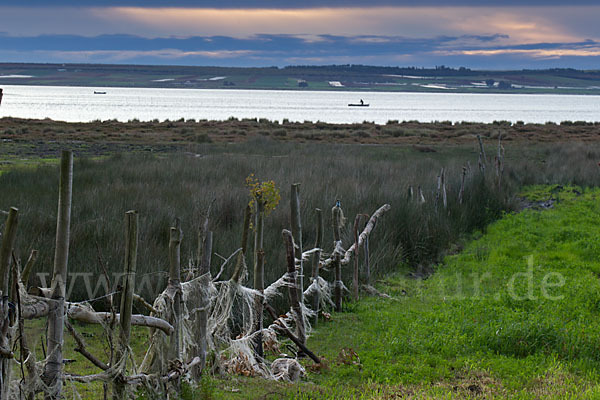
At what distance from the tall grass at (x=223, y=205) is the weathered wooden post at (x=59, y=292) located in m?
0.24

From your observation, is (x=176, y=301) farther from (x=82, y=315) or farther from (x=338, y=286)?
(x=338, y=286)

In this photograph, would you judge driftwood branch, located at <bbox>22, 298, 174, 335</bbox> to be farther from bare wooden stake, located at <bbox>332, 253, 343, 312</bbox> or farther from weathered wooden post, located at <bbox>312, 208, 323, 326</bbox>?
bare wooden stake, located at <bbox>332, 253, 343, 312</bbox>

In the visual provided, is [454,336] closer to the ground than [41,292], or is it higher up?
closer to the ground

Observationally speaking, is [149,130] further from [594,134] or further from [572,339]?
[572,339]

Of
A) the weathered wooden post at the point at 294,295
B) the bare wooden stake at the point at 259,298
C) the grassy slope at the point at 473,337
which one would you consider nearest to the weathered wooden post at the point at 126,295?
the grassy slope at the point at 473,337

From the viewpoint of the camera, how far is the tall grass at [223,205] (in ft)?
27.0

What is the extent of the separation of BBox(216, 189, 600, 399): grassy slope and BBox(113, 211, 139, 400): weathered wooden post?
163 cm

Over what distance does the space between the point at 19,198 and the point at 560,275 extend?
9.39 m

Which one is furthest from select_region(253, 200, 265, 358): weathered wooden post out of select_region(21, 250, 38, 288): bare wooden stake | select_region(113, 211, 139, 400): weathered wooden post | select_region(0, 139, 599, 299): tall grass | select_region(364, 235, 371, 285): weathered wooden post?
select_region(364, 235, 371, 285): weathered wooden post

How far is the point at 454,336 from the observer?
Result: 666 centimetres

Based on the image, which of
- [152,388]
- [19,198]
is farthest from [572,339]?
[19,198]

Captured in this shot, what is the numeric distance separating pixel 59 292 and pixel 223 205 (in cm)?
876

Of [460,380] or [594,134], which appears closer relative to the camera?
[460,380]

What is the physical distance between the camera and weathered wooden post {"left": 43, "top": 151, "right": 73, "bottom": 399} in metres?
3.43
